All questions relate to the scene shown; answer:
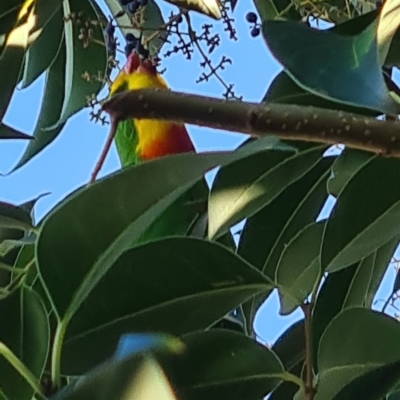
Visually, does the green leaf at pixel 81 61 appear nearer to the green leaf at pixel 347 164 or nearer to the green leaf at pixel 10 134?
the green leaf at pixel 10 134

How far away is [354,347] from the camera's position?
1.60 ft

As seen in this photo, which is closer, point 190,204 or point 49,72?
point 190,204

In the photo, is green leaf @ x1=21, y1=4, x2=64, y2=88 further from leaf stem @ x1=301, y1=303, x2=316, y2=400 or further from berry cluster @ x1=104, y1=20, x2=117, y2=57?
leaf stem @ x1=301, y1=303, x2=316, y2=400

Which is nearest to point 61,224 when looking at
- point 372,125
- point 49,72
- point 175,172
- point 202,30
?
point 175,172

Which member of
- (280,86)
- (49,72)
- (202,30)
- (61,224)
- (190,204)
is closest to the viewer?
(61,224)

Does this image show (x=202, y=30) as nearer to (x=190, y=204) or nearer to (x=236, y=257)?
(x=190, y=204)

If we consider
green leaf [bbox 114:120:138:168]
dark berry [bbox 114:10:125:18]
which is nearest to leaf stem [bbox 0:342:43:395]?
dark berry [bbox 114:10:125:18]

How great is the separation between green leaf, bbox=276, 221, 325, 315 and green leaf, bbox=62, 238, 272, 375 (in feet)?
0.19

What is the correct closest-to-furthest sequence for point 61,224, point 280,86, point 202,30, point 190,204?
point 61,224, point 280,86, point 190,204, point 202,30

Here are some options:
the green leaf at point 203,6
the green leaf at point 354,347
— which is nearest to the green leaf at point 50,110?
the green leaf at point 203,6

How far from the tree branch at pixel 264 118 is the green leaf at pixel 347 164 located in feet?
0.27

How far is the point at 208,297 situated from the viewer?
50cm

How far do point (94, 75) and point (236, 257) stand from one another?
1.32ft

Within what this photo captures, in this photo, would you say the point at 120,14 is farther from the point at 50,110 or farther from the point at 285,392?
the point at 285,392
